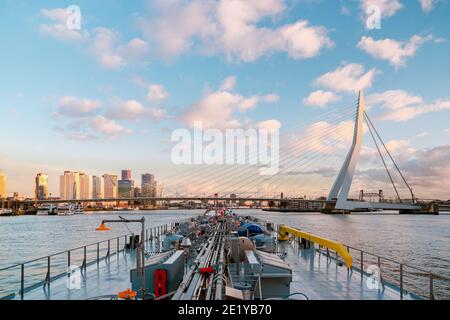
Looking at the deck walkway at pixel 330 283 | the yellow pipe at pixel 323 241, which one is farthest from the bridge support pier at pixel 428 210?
the deck walkway at pixel 330 283

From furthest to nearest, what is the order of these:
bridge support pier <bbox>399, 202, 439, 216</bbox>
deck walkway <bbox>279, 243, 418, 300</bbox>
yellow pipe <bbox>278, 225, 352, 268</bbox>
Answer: bridge support pier <bbox>399, 202, 439, 216</bbox>
yellow pipe <bbox>278, 225, 352, 268</bbox>
deck walkway <bbox>279, 243, 418, 300</bbox>

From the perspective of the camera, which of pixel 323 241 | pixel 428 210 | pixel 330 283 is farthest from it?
pixel 428 210

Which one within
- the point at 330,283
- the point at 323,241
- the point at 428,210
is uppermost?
the point at 323,241

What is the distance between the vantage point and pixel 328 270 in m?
14.4

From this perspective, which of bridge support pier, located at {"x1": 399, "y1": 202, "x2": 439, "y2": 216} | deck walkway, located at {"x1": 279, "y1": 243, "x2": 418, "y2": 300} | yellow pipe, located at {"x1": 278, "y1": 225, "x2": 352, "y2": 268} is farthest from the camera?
bridge support pier, located at {"x1": 399, "y1": 202, "x2": 439, "y2": 216}

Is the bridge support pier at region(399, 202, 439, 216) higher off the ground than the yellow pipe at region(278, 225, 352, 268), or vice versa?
the yellow pipe at region(278, 225, 352, 268)

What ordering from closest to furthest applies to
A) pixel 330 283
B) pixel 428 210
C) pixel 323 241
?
1. pixel 330 283
2. pixel 323 241
3. pixel 428 210

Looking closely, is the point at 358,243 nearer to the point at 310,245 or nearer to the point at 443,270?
the point at 443,270

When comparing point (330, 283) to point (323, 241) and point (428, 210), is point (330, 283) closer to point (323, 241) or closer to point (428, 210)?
point (323, 241)

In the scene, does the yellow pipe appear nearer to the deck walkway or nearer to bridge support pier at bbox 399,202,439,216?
the deck walkway

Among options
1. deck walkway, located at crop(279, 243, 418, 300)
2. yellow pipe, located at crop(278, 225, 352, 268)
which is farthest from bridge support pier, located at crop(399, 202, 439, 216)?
deck walkway, located at crop(279, 243, 418, 300)

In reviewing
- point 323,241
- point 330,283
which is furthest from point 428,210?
point 330,283

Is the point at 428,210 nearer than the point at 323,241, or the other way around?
the point at 323,241
